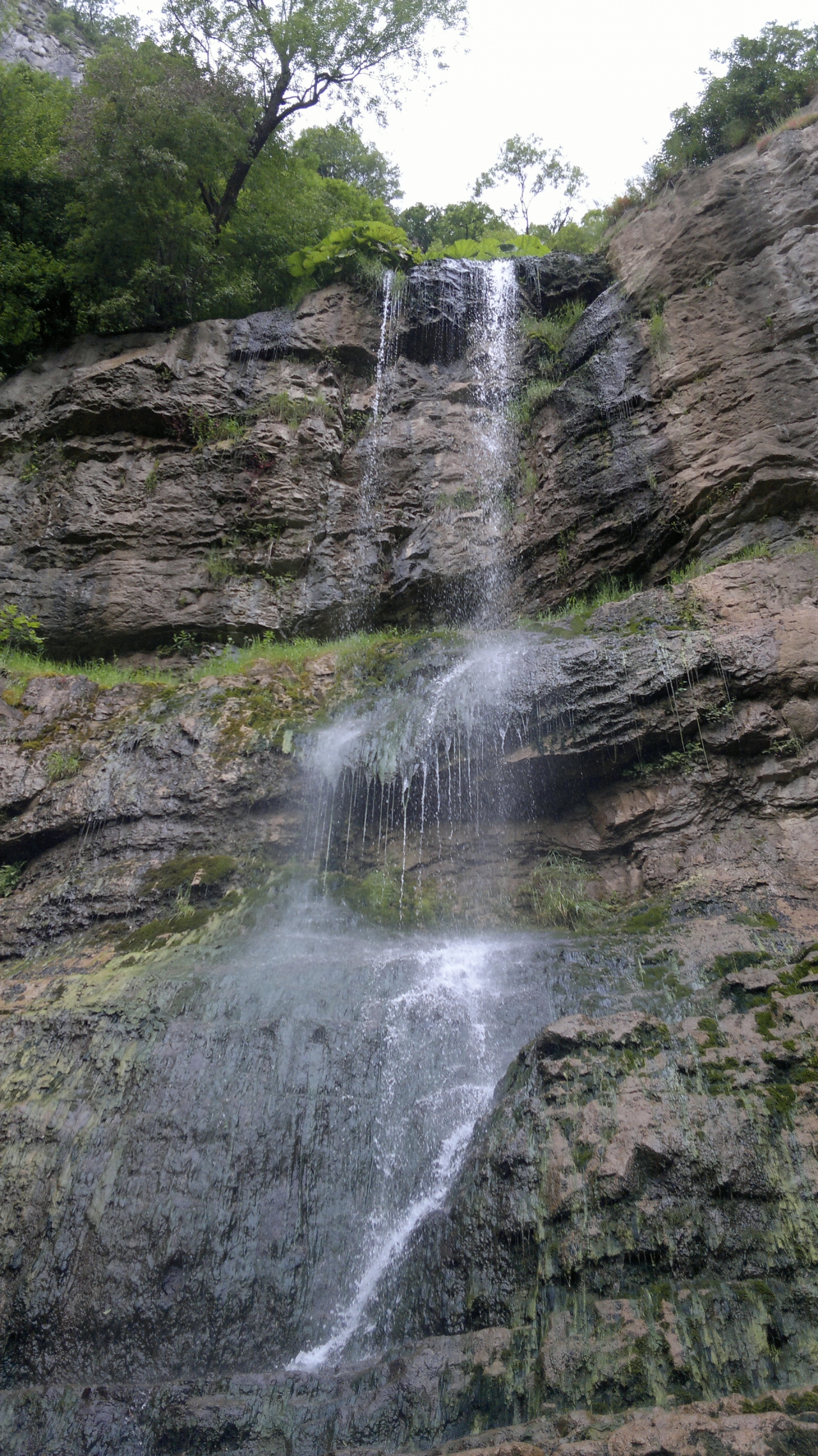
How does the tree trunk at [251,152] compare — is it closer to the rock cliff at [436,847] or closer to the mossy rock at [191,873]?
the rock cliff at [436,847]

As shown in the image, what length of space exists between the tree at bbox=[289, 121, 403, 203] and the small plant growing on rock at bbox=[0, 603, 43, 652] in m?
12.8

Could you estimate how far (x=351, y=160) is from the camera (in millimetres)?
20719

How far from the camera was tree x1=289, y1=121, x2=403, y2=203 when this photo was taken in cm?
1856

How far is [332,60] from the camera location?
15.2 meters

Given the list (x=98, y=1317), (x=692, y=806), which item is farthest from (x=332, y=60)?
(x=98, y=1317)

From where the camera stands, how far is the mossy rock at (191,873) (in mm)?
7371

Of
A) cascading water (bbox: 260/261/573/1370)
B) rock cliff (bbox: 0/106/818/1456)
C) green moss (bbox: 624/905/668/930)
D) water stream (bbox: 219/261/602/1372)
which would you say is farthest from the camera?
green moss (bbox: 624/905/668/930)

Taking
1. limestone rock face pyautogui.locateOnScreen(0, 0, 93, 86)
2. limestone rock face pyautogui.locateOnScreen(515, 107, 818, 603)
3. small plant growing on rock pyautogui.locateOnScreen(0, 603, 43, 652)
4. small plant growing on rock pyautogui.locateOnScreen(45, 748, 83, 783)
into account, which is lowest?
small plant growing on rock pyautogui.locateOnScreen(45, 748, 83, 783)

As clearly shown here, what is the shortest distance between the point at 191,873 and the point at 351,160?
796 inches

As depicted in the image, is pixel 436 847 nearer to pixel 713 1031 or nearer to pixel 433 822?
pixel 433 822

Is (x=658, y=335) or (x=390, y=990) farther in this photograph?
(x=658, y=335)

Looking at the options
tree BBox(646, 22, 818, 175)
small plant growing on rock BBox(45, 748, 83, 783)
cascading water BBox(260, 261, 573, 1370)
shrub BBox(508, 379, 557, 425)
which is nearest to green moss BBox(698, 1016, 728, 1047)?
cascading water BBox(260, 261, 573, 1370)

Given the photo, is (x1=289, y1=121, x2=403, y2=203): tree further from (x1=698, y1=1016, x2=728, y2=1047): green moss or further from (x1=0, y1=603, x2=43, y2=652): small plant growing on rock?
(x1=698, y1=1016, x2=728, y2=1047): green moss

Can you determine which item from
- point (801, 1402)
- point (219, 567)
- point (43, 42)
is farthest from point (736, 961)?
point (43, 42)
